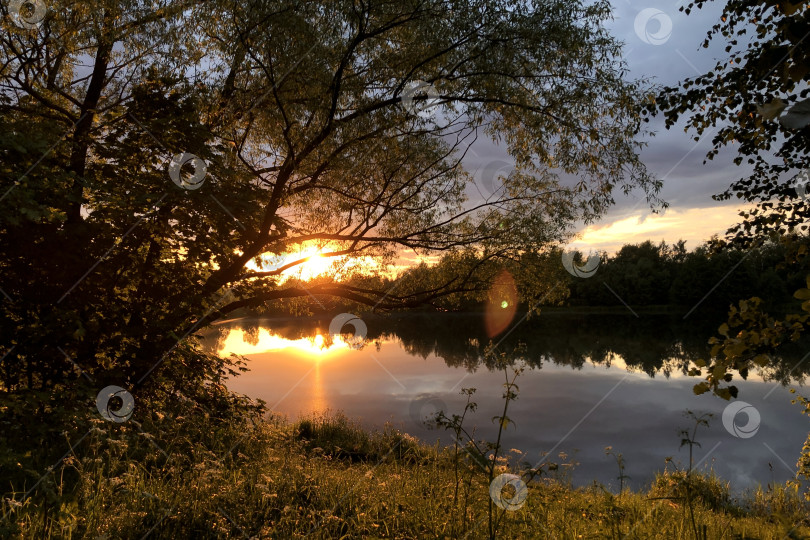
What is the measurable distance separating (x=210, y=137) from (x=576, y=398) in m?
21.8

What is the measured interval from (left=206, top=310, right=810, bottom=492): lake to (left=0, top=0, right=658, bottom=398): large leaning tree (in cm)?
492

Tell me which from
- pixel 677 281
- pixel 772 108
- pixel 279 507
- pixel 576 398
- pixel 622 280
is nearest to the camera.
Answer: pixel 772 108

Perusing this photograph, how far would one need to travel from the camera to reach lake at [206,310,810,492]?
1506cm

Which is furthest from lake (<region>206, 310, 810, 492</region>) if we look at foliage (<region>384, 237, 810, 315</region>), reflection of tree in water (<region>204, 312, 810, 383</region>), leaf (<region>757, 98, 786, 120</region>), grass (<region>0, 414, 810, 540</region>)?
foliage (<region>384, 237, 810, 315</region>)

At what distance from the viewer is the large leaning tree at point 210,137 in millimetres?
6461

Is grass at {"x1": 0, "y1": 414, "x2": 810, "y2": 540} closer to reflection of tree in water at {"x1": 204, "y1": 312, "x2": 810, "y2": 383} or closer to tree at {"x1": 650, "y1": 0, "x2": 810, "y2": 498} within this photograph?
tree at {"x1": 650, "y1": 0, "x2": 810, "y2": 498}

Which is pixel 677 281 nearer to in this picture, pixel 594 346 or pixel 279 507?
pixel 594 346

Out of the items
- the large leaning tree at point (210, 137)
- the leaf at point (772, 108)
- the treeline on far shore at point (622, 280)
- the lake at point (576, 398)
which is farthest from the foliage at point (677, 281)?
the leaf at point (772, 108)

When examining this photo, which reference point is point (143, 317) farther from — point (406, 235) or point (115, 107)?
point (406, 235)

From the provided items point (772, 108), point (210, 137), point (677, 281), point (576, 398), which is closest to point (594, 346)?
point (576, 398)

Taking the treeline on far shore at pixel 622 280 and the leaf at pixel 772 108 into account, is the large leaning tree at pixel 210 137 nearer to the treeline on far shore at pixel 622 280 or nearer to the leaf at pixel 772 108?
the treeline on far shore at pixel 622 280

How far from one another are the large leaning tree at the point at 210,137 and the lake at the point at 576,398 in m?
4.92

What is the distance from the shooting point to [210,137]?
7.31 metres

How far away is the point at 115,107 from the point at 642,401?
24.6 meters
